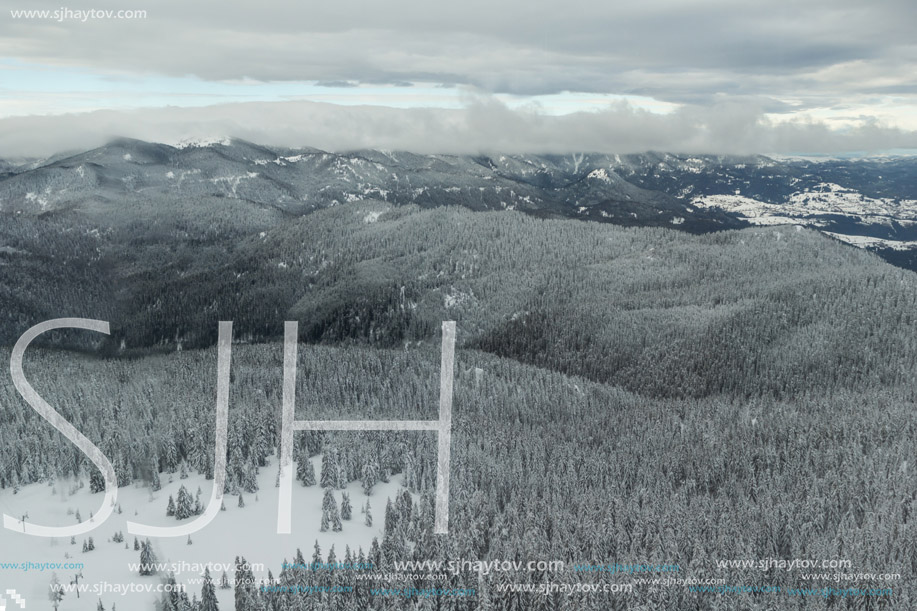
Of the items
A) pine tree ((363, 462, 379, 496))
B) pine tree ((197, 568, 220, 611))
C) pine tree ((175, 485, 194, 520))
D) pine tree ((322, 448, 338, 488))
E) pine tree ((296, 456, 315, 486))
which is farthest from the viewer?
pine tree ((296, 456, 315, 486))

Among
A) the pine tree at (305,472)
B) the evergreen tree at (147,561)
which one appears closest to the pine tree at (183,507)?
the evergreen tree at (147,561)

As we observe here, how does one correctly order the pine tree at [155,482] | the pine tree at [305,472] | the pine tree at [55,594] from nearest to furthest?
the pine tree at [55,594], the pine tree at [155,482], the pine tree at [305,472]

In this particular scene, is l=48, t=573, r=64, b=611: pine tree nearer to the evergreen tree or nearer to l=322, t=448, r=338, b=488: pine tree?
the evergreen tree

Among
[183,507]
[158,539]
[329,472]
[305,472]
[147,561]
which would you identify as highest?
[329,472]

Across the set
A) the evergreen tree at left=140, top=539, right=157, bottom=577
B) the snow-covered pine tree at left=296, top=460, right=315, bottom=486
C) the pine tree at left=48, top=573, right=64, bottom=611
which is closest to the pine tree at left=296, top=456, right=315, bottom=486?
the snow-covered pine tree at left=296, top=460, right=315, bottom=486

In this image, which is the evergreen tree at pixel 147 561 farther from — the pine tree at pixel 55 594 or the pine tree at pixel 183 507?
the pine tree at pixel 183 507

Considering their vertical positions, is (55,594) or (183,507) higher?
(183,507)

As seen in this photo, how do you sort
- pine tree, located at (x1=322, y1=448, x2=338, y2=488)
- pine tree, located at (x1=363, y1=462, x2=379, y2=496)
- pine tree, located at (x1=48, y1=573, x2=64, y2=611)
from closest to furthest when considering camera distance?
pine tree, located at (x1=48, y1=573, x2=64, y2=611) → pine tree, located at (x1=322, y1=448, x2=338, y2=488) → pine tree, located at (x1=363, y1=462, x2=379, y2=496)

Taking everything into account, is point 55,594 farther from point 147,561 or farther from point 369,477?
point 369,477

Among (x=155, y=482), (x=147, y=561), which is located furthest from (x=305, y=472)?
(x=147, y=561)
